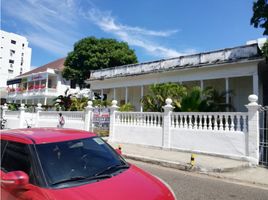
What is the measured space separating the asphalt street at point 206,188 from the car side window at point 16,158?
3.30 m

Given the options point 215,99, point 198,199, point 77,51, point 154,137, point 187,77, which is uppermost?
point 77,51

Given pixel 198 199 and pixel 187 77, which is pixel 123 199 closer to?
pixel 198 199

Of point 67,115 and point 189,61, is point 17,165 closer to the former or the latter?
point 67,115

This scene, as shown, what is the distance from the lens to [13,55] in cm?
7094

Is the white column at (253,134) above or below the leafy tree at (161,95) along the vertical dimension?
below

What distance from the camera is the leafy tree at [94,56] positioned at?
3294cm

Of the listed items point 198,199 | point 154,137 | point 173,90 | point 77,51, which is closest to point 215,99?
point 173,90

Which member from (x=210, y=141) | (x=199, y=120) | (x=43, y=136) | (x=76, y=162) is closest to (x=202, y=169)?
(x=210, y=141)

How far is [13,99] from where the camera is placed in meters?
46.1

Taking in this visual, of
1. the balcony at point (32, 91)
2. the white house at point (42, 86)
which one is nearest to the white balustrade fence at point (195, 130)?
the balcony at point (32, 91)

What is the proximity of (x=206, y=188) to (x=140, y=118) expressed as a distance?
22.9 feet

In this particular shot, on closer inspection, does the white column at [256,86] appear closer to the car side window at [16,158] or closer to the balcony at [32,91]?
the car side window at [16,158]

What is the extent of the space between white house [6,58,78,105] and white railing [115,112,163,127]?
26672mm

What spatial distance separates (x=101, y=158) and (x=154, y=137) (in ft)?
27.9
